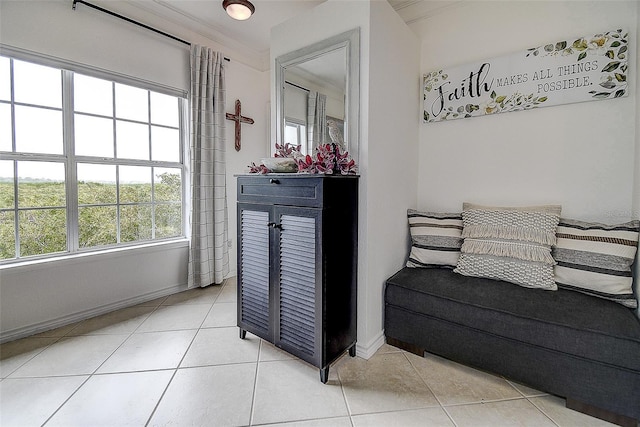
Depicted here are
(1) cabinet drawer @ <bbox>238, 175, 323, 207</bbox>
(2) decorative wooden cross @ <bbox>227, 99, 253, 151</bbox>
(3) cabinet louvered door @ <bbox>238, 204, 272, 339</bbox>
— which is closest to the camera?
(1) cabinet drawer @ <bbox>238, 175, 323, 207</bbox>

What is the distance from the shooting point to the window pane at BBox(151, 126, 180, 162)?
2.78m

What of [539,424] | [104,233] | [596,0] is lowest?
[539,424]

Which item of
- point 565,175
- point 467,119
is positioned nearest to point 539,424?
point 565,175

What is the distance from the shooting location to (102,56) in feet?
7.63

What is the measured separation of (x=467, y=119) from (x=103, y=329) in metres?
3.24

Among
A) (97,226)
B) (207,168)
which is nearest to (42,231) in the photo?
(97,226)

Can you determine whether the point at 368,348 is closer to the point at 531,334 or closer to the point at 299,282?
the point at 299,282

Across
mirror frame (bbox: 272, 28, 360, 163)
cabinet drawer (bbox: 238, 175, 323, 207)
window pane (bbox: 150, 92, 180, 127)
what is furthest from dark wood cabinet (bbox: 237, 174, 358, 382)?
window pane (bbox: 150, 92, 180, 127)

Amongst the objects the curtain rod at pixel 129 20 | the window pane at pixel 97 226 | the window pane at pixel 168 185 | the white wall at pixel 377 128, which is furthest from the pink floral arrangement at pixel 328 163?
the curtain rod at pixel 129 20

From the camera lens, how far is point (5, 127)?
6.50ft

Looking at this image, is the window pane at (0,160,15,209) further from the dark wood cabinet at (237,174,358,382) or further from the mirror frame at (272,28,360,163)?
the mirror frame at (272,28,360,163)

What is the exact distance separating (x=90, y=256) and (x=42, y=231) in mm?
356

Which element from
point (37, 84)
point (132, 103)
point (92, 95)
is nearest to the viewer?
point (37, 84)

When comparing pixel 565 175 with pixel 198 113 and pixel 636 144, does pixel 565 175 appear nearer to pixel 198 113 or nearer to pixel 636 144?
pixel 636 144
